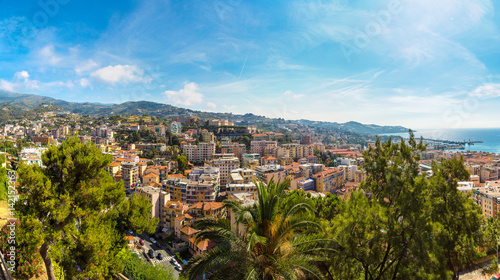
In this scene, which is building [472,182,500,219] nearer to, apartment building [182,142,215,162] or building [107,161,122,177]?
apartment building [182,142,215,162]

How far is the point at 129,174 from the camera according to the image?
32.2 metres

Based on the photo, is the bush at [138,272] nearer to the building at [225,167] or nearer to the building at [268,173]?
the building at [268,173]

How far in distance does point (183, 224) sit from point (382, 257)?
19.6 metres

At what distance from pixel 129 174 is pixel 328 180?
2583 cm

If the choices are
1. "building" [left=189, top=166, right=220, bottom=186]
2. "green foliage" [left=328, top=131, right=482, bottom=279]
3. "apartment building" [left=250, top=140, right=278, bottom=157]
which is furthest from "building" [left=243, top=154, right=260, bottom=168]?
"green foliage" [left=328, top=131, right=482, bottom=279]

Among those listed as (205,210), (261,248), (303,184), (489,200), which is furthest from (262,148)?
(261,248)

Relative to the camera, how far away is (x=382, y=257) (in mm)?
3752

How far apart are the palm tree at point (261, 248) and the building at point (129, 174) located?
31.6 metres

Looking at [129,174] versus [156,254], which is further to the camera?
[129,174]

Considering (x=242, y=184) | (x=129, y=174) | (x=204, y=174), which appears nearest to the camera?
(x=242, y=184)

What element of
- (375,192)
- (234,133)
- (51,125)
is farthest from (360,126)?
(375,192)

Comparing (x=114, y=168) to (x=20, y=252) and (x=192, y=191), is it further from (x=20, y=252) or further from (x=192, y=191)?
(x=20, y=252)

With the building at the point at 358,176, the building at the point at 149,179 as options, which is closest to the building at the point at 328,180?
the building at the point at 358,176

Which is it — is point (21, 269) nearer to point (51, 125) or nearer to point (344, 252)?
point (344, 252)
